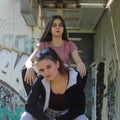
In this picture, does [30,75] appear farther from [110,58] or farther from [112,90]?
[110,58]

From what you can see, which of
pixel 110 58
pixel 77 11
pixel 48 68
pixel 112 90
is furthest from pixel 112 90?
pixel 48 68

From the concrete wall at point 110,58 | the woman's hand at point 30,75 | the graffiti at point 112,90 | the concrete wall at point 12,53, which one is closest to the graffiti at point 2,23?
the concrete wall at point 12,53

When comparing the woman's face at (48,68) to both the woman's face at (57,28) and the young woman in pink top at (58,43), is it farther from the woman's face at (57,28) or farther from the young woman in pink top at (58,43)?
the woman's face at (57,28)

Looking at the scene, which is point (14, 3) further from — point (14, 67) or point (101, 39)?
point (101, 39)

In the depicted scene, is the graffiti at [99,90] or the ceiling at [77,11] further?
the graffiti at [99,90]

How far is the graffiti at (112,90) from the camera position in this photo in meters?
9.34

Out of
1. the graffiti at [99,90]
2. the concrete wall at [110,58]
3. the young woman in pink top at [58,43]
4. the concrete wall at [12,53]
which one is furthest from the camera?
the concrete wall at [12,53]

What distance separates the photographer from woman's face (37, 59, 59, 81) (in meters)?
3.56

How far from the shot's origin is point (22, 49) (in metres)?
14.4

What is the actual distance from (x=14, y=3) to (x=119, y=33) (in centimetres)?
622

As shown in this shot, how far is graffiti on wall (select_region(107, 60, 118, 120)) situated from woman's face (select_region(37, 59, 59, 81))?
556 cm

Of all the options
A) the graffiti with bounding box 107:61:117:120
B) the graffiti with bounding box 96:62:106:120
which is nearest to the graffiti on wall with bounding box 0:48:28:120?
the graffiti with bounding box 96:62:106:120

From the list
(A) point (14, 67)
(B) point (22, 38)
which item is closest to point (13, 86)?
(A) point (14, 67)

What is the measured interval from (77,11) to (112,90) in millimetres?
2311
